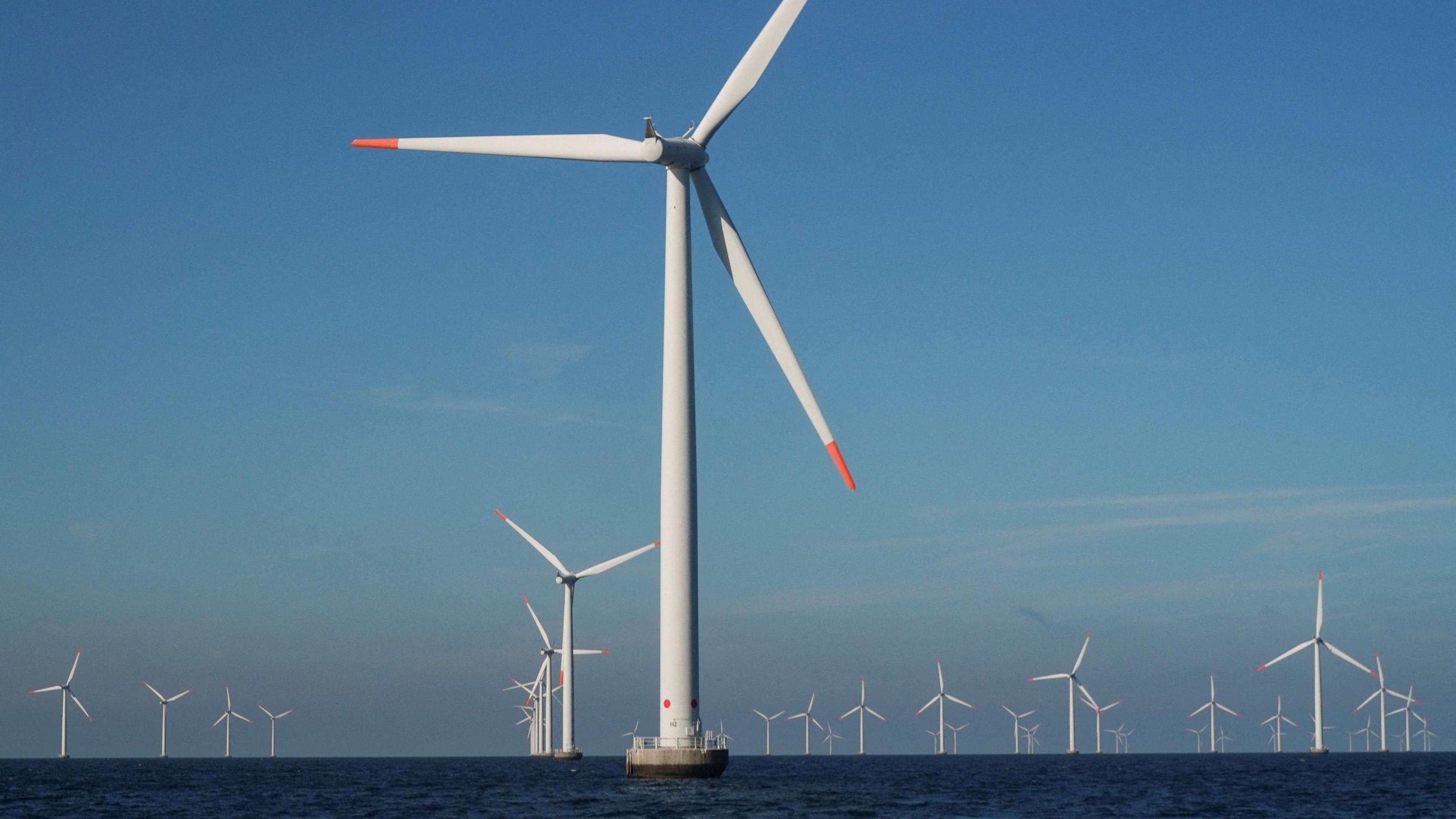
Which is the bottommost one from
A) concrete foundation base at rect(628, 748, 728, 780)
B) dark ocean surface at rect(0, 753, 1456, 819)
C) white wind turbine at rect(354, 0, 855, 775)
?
dark ocean surface at rect(0, 753, 1456, 819)

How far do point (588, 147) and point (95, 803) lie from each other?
184 ft

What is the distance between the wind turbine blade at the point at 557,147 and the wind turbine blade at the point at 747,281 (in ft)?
14.4

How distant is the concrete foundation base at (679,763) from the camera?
8088 cm

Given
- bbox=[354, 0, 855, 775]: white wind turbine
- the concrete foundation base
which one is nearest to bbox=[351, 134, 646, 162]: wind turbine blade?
bbox=[354, 0, 855, 775]: white wind turbine

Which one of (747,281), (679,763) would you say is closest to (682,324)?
(747,281)

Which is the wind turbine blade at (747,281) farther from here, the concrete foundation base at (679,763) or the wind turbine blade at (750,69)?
the concrete foundation base at (679,763)

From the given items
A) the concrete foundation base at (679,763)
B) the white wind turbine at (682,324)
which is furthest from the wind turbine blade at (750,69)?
the concrete foundation base at (679,763)

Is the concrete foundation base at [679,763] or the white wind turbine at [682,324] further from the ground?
the white wind turbine at [682,324]

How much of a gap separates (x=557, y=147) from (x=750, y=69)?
12218 millimetres

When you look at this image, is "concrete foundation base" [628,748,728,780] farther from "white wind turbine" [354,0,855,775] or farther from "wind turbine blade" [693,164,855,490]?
"wind turbine blade" [693,164,855,490]

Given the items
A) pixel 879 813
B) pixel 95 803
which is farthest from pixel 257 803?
pixel 879 813

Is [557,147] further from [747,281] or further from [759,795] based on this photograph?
[759,795]

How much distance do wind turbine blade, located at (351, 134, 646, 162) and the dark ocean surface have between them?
117 feet

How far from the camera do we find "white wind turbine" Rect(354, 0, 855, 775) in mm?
81312
